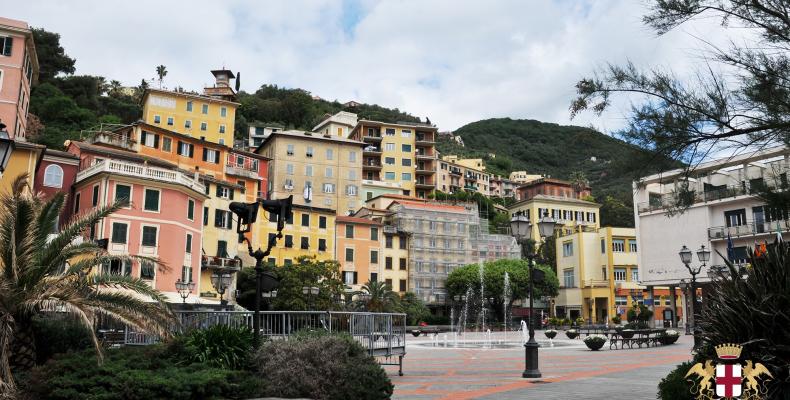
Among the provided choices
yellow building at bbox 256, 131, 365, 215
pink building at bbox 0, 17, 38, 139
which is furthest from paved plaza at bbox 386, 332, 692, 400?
yellow building at bbox 256, 131, 365, 215

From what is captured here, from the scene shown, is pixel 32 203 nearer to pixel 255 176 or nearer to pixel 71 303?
pixel 71 303

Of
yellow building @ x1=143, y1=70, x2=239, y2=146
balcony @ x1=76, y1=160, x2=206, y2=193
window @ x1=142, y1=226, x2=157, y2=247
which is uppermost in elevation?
yellow building @ x1=143, y1=70, x2=239, y2=146

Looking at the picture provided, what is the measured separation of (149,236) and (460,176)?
86.1m

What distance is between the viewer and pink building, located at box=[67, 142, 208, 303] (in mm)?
39688

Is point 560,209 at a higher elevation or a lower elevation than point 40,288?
higher

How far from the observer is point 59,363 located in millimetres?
10727

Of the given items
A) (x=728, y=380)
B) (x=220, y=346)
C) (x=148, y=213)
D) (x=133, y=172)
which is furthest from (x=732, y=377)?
(x=133, y=172)

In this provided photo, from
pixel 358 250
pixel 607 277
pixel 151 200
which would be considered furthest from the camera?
pixel 607 277

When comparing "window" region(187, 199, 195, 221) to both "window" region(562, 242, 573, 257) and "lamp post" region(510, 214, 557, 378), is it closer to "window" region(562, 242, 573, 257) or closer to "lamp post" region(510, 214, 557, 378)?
"lamp post" region(510, 214, 557, 378)

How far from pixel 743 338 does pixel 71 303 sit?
34.8 ft

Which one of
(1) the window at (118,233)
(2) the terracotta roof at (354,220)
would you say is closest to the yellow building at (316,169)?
(2) the terracotta roof at (354,220)

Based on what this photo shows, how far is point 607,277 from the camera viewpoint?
252ft

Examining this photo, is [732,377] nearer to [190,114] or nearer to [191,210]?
[191,210]

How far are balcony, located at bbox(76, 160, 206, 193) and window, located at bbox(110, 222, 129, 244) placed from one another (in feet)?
10.1
